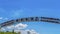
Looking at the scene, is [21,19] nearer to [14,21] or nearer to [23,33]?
[14,21]

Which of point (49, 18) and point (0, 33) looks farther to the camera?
point (0, 33)

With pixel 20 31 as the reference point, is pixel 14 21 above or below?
above

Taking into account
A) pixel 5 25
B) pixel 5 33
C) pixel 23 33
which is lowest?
pixel 23 33

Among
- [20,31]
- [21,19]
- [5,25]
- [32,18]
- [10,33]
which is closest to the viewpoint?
[32,18]

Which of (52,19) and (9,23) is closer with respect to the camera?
(52,19)

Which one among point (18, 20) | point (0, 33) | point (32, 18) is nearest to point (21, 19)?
point (18, 20)

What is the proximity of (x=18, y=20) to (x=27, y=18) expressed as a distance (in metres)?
Result: 0.74

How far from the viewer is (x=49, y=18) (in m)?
7.95

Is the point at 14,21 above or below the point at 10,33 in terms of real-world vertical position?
above

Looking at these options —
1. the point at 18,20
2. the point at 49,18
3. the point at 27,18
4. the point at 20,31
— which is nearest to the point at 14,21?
the point at 18,20

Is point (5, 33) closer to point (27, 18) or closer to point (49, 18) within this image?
point (27, 18)

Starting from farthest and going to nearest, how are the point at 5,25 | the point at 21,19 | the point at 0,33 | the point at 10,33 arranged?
1. the point at 10,33
2. the point at 0,33
3. the point at 5,25
4. the point at 21,19

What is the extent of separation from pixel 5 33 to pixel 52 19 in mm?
7393

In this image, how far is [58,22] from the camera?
7797 millimetres
